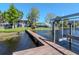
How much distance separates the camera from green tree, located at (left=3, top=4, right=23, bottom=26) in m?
4.88

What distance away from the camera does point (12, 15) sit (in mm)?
5133

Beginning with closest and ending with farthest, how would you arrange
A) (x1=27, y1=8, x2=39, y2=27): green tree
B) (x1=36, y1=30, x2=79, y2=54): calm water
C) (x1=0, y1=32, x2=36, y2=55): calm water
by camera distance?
(x1=27, y1=8, x2=39, y2=27): green tree < (x1=0, y1=32, x2=36, y2=55): calm water < (x1=36, y1=30, x2=79, y2=54): calm water

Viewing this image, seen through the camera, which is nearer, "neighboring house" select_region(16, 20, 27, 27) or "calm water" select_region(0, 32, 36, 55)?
"neighboring house" select_region(16, 20, 27, 27)

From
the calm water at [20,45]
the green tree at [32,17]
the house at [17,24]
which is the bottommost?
the calm water at [20,45]

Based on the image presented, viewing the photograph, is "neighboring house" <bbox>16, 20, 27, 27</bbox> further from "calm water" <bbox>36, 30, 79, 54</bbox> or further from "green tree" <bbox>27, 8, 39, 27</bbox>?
"calm water" <bbox>36, 30, 79, 54</bbox>

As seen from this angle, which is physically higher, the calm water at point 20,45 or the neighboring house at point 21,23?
the neighboring house at point 21,23

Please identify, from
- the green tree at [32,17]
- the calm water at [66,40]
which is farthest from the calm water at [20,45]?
the green tree at [32,17]

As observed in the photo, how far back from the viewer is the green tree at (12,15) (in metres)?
4.88

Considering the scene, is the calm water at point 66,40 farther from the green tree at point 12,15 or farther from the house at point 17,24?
the green tree at point 12,15

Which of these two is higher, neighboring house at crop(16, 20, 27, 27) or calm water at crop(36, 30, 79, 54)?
neighboring house at crop(16, 20, 27, 27)

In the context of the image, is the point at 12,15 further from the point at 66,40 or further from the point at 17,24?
the point at 66,40

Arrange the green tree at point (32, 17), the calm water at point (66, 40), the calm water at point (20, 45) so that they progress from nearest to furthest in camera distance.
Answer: the green tree at point (32, 17)
the calm water at point (20, 45)
the calm water at point (66, 40)

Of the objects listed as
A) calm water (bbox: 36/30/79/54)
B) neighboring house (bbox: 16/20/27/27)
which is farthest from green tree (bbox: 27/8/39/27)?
calm water (bbox: 36/30/79/54)
